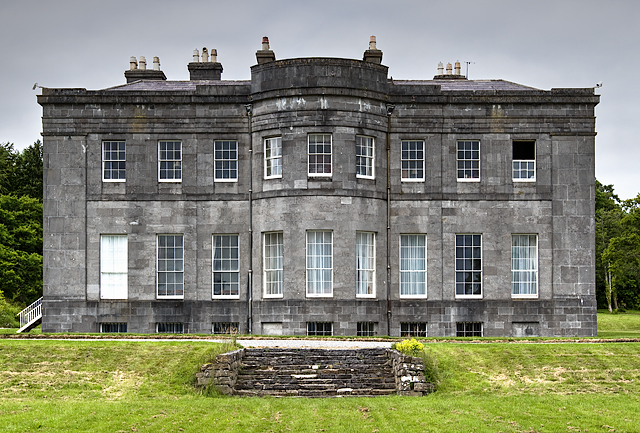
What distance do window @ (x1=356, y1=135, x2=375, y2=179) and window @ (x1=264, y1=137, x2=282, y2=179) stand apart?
10.4 feet

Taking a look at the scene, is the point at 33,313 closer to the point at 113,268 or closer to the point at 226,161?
the point at 113,268

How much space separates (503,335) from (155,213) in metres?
15.2

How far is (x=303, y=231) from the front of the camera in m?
33.4

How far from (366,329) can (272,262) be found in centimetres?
464

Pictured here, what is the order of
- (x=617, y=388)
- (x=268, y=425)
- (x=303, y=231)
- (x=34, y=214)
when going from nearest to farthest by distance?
(x=268, y=425), (x=617, y=388), (x=303, y=231), (x=34, y=214)

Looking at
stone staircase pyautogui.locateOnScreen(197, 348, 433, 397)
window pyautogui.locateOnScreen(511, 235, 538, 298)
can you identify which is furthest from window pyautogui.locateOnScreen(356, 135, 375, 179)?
stone staircase pyautogui.locateOnScreen(197, 348, 433, 397)

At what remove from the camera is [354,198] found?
33.9 meters

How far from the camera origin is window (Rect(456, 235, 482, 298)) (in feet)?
115

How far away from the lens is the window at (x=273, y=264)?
33969mm

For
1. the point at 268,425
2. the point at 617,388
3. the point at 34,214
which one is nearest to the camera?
the point at 268,425

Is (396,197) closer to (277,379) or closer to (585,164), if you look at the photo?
(585,164)

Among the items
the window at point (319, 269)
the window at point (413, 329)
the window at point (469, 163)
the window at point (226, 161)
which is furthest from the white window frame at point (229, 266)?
the window at point (469, 163)

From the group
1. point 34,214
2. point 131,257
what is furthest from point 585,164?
point 34,214

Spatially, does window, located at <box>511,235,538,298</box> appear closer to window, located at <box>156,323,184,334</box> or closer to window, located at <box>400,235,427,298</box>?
window, located at <box>400,235,427,298</box>
